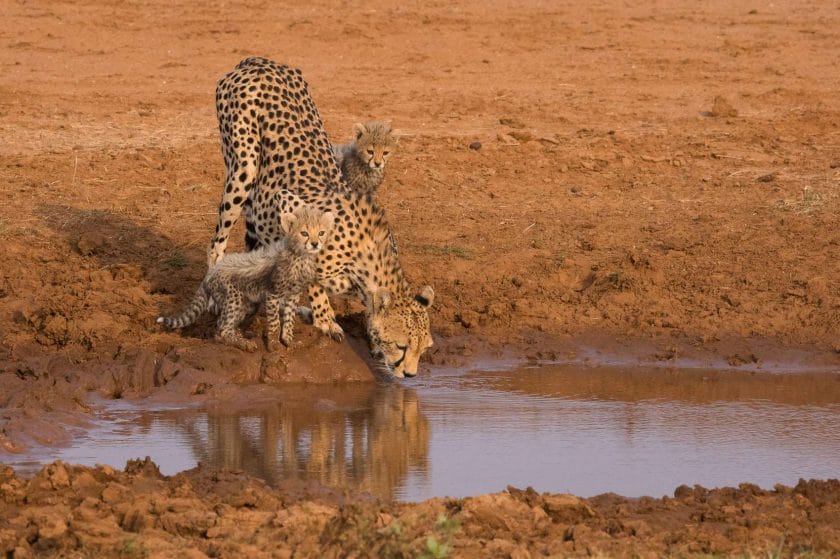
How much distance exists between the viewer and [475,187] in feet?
39.0

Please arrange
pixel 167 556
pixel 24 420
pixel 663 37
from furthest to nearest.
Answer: pixel 663 37 → pixel 24 420 → pixel 167 556

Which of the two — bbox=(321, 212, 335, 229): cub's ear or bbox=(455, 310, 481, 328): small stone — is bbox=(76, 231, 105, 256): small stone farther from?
bbox=(455, 310, 481, 328): small stone

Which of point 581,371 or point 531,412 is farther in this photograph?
point 581,371

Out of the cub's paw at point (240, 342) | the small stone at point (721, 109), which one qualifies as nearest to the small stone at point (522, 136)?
the small stone at point (721, 109)

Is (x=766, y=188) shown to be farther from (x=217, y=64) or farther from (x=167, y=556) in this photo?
(x=167, y=556)

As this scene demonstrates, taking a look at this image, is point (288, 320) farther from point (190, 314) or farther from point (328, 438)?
point (328, 438)

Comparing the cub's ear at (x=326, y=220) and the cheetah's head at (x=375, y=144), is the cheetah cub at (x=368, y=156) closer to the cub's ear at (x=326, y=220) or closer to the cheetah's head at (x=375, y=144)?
the cheetah's head at (x=375, y=144)

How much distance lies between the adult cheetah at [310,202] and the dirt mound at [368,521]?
7.09ft

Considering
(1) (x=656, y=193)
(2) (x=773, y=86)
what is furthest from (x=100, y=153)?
(2) (x=773, y=86)

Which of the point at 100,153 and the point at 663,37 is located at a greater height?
the point at 663,37

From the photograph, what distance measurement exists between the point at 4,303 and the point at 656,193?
5238 mm

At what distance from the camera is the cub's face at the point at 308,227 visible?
8.17 m

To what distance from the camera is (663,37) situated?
55.2ft

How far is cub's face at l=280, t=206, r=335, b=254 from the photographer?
8.17 metres
